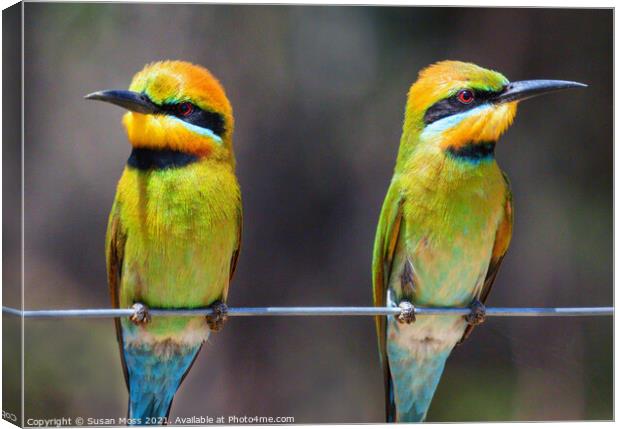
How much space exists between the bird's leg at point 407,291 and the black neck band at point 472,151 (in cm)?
47

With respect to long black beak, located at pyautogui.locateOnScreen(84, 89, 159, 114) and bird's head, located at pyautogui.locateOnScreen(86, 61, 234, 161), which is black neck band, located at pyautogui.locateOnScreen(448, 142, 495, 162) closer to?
bird's head, located at pyautogui.locateOnScreen(86, 61, 234, 161)

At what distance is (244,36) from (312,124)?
450 mm

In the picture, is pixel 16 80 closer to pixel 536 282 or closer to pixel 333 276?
pixel 333 276

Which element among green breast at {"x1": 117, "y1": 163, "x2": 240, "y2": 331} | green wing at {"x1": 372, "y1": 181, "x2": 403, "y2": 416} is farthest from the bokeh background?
green breast at {"x1": 117, "y1": 163, "x2": 240, "y2": 331}

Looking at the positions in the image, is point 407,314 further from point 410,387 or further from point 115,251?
point 115,251

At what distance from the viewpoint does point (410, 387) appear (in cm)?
474

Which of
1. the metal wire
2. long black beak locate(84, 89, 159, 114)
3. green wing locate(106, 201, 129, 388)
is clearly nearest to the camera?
the metal wire

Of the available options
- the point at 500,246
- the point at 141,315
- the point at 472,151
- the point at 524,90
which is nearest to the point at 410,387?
the point at 500,246

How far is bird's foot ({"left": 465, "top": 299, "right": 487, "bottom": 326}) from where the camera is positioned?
15.2 ft

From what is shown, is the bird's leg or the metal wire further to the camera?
the bird's leg

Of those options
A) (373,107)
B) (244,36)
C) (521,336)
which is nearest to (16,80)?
(244,36)

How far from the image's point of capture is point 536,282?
4969 millimetres

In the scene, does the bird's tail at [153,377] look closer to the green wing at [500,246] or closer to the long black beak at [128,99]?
the long black beak at [128,99]

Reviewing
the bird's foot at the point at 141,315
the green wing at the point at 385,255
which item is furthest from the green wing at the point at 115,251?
the green wing at the point at 385,255
